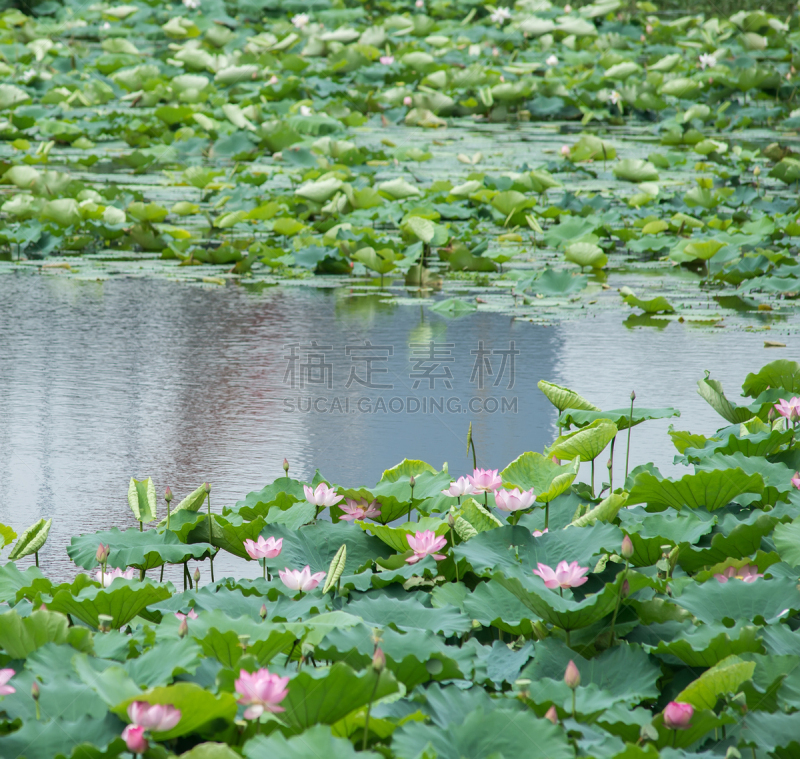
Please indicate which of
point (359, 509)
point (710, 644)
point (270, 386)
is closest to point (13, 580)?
point (359, 509)

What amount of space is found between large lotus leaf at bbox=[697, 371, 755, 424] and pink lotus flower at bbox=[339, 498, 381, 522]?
0.75 m

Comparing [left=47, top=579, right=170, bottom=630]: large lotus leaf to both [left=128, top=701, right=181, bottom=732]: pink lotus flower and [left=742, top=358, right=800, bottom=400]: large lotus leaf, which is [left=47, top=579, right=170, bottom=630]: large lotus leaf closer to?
[left=128, top=701, right=181, bottom=732]: pink lotus flower

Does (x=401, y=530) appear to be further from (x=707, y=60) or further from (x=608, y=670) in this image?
(x=707, y=60)

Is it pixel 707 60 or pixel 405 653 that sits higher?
pixel 707 60

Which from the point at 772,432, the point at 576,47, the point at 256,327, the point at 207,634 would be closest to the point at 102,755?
the point at 207,634

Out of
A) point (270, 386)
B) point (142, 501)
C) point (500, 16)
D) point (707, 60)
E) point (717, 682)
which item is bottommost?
point (270, 386)

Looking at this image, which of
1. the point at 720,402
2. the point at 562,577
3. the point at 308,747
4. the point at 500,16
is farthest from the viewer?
the point at 500,16

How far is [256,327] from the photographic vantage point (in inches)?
118

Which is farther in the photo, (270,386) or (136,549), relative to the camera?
(270,386)

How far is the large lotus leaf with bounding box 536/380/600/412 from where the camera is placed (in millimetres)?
1879

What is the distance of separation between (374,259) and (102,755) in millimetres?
2748

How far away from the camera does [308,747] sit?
0.88 m

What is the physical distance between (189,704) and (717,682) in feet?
1.72

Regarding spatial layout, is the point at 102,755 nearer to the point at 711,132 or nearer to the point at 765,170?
the point at 765,170
